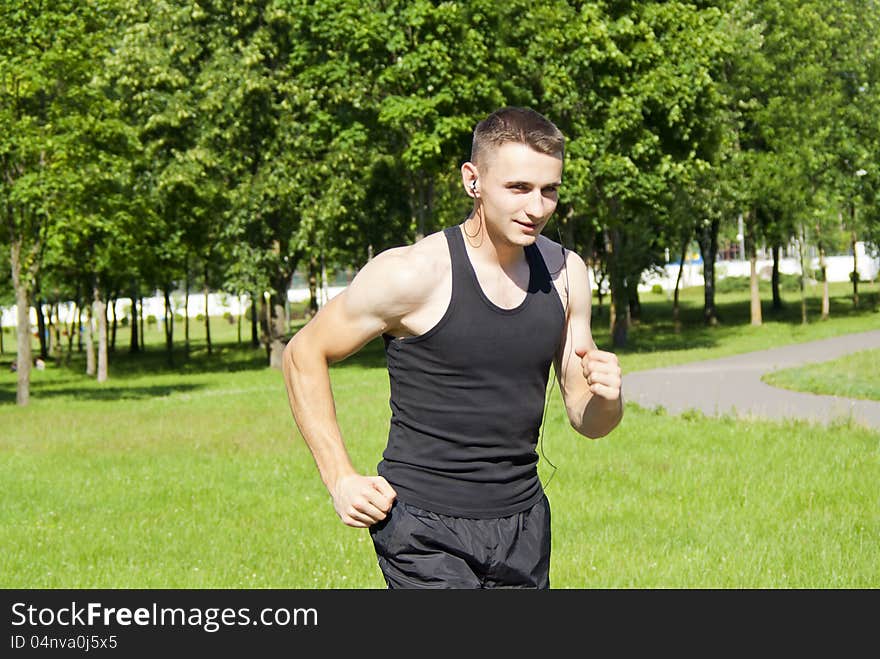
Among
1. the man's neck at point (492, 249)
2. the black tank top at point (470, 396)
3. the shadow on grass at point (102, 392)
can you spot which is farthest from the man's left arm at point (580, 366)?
the shadow on grass at point (102, 392)

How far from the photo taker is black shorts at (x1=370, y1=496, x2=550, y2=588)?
422 cm

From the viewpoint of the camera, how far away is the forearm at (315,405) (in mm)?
4223

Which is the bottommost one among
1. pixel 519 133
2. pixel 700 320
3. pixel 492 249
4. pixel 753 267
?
pixel 700 320

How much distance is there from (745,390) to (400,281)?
19645 mm

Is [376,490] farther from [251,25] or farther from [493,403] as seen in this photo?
[251,25]

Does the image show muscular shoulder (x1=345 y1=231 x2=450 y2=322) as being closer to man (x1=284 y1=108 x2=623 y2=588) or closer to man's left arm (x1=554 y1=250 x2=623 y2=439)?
man (x1=284 y1=108 x2=623 y2=588)

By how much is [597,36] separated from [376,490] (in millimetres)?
32163

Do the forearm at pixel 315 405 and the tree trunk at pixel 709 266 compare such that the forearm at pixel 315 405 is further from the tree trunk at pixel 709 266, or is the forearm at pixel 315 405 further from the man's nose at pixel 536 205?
the tree trunk at pixel 709 266

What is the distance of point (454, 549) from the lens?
4219 millimetres

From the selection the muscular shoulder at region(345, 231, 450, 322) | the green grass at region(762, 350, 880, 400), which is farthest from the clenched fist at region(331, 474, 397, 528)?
the green grass at region(762, 350, 880, 400)

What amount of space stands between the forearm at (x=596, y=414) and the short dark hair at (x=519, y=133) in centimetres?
88

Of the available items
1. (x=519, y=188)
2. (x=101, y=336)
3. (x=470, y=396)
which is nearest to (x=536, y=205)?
(x=519, y=188)

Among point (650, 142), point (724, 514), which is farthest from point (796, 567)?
point (650, 142)

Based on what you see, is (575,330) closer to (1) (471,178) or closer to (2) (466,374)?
(2) (466,374)
